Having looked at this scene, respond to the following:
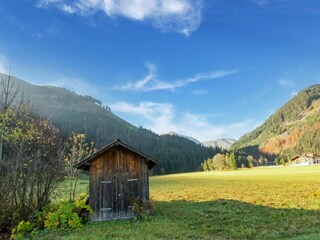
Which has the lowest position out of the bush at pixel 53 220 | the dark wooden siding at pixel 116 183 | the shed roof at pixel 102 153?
the bush at pixel 53 220

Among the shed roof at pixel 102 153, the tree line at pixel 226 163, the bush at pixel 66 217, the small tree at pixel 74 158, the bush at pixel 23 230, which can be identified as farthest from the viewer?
the tree line at pixel 226 163

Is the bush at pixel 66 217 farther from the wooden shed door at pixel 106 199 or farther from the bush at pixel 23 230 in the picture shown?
the wooden shed door at pixel 106 199

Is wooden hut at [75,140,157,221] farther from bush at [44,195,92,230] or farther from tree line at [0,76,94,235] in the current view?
tree line at [0,76,94,235]

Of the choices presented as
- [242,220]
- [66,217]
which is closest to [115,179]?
[66,217]

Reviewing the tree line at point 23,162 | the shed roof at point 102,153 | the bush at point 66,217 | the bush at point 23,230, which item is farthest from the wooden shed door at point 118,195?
the bush at point 23,230

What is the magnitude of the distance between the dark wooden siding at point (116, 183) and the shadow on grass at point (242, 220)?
10.3 ft

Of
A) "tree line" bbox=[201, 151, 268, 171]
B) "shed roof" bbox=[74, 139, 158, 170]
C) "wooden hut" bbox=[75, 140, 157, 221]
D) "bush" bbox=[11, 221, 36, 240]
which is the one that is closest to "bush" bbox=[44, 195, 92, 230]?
"bush" bbox=[11, 221, 36, 240]

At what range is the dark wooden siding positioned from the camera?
75.1ft

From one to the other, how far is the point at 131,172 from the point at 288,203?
586 inches

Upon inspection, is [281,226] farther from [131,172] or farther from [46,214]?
[46,214]

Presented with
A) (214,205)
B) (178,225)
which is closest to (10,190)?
(178,225)

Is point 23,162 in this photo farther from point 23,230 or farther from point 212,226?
point 212,226

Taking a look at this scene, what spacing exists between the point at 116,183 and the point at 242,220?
398 inches

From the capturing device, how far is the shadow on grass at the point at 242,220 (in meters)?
16.5
